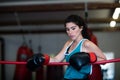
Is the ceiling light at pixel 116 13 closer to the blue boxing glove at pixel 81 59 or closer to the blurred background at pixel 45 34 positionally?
the blurred background at pixel 45 34

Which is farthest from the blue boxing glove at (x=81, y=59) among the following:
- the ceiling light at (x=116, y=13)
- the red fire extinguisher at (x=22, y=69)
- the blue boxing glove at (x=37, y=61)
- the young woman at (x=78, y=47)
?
the red fire extinguisher at (x=22, y=69)

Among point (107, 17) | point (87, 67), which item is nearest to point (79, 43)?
point (87, 67)

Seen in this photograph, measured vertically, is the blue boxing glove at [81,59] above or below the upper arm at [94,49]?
below

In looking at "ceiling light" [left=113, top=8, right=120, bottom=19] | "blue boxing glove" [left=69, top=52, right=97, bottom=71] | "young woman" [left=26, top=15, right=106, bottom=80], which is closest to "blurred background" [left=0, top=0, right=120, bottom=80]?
"ceiling light" [left=113, top=8, right=120, bottom=19]

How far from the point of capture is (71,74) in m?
2.28

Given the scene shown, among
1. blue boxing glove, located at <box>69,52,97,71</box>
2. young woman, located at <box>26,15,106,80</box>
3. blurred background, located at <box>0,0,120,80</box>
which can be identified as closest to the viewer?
blue boxing glove, located at <box>69,52,97,71</box>

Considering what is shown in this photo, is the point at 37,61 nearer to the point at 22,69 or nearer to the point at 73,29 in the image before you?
the point at 73,29

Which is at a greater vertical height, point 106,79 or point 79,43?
point 79,43

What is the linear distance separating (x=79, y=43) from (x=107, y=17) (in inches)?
164

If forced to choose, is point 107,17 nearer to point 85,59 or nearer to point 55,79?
point 55,79

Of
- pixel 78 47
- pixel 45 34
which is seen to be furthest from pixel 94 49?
pixel 45 34

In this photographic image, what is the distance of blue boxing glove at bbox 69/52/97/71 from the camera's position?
7.01 ft

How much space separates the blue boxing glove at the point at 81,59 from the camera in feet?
7.01

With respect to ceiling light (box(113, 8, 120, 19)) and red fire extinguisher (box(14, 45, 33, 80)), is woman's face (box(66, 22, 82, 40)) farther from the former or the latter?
red fire extinguisher (box(14, 45, 33, 80))
